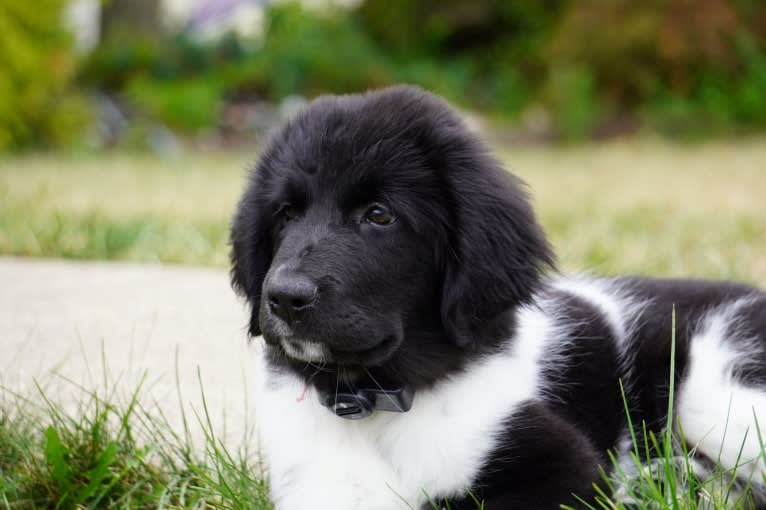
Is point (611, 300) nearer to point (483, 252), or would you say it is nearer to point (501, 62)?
point (483, 252)

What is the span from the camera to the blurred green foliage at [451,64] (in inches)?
513

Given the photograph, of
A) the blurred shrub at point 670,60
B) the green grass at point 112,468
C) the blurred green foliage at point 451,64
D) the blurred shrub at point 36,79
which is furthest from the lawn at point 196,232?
the blurred shrub at point 670,60

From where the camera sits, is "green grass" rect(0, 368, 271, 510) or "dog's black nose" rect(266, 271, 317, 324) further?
"green grass" rect(0, 368, 271, 510)

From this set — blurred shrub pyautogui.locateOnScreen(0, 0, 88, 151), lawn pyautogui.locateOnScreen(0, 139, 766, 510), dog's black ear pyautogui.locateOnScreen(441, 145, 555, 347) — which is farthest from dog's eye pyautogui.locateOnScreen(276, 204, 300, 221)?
blurred shrub pyautogui.locateOnScreen(0, 0, 88, 151)

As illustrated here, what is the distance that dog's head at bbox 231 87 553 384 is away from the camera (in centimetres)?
233

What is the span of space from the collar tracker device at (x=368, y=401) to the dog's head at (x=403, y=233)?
2.1 inches

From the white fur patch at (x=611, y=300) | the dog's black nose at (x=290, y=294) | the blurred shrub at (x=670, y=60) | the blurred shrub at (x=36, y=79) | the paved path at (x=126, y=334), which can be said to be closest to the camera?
the dog's black nose at (x=290, y=294)

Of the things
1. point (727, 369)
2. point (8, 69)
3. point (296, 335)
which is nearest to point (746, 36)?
point (8, 69)

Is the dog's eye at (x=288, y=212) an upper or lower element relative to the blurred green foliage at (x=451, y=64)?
upper

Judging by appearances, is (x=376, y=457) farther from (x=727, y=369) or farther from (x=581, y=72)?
(x=581, y=72)

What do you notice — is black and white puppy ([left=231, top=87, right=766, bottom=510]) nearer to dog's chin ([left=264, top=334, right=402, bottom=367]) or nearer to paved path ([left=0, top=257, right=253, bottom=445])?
dog's chin ([left=264, top=334, right=402, bottom=367])

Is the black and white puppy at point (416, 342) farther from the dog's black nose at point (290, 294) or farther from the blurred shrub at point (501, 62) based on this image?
the blurred shrub at point (501, 62)

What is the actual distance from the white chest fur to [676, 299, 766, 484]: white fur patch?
0.57m

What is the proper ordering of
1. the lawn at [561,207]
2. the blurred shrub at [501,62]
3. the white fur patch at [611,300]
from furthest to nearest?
1. the blurred shrub at [501,62]
2. the lawn at [561,207]
3. the white fur patch at [611,300]
